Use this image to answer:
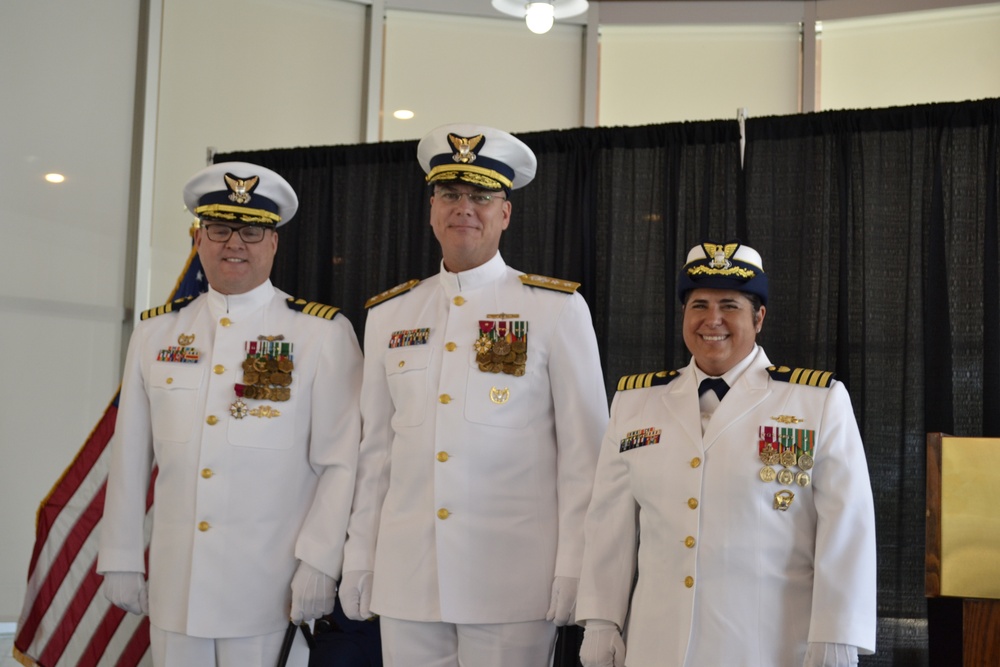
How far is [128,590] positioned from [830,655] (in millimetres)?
2134

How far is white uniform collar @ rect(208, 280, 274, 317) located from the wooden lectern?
2.07m

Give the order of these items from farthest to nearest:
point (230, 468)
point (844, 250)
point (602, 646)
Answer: point (844, 250)
point (230, 468)
point (602, 646)

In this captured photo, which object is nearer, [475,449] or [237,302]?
[475,449]

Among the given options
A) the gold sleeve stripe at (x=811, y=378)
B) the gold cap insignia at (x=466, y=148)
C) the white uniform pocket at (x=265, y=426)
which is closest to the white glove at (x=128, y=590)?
the white uniform pocket at (x=265, y=426)

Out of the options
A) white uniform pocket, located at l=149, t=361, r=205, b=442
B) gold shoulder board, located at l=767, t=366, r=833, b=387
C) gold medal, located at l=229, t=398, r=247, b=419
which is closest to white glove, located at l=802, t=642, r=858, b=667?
gold shoulder board, located at l=767, t=366, r=833, b=387

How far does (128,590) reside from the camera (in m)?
3.44

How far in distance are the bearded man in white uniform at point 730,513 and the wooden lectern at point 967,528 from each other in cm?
63

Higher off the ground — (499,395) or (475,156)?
(475,156)

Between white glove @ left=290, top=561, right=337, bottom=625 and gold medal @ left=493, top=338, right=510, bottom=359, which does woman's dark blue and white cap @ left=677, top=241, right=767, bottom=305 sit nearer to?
gold medal @ left=493, top=338, right=510, bottom=359

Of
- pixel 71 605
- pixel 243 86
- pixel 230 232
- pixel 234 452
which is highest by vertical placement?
pixel 243 86

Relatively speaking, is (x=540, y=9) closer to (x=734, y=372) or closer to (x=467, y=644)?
(x=734, y=372)

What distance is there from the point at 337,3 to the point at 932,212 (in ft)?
11.3

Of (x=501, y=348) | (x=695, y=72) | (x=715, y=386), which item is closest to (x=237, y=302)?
(x=501, y=348)

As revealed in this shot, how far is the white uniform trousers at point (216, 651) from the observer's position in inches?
126
